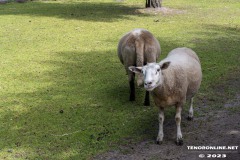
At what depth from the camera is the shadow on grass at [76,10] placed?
17.6 meters

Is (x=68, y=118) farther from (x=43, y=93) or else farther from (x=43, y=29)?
(x=43, y=29)

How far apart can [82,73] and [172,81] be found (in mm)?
4213

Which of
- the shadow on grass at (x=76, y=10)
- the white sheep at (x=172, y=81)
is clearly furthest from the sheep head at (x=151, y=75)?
the shadow on grass at (x=76, y=10)

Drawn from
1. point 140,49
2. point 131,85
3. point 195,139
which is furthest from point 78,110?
point 195,139

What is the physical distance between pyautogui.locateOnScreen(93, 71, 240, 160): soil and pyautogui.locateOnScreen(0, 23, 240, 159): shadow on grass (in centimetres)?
30

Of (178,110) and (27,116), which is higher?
(178,110)

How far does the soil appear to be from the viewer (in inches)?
219

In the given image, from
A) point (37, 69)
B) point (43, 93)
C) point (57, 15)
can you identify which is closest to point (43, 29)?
point (57, 15)

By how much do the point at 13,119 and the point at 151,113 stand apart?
8.35 feet

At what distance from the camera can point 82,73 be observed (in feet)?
31.5

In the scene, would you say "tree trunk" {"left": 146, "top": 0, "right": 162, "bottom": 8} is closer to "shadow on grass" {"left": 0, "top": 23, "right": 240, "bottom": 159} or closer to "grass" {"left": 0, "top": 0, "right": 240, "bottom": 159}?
"grass" {"left": 0, "top": 0, "right": 240, "bottom": 159}

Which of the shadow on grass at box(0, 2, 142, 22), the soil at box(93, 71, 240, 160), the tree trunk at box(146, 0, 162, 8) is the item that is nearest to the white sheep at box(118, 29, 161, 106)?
the soil at box(93, 71, 240, 160)

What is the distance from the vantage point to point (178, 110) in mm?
5898

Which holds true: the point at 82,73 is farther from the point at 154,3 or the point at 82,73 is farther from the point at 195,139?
the point at 154,3
